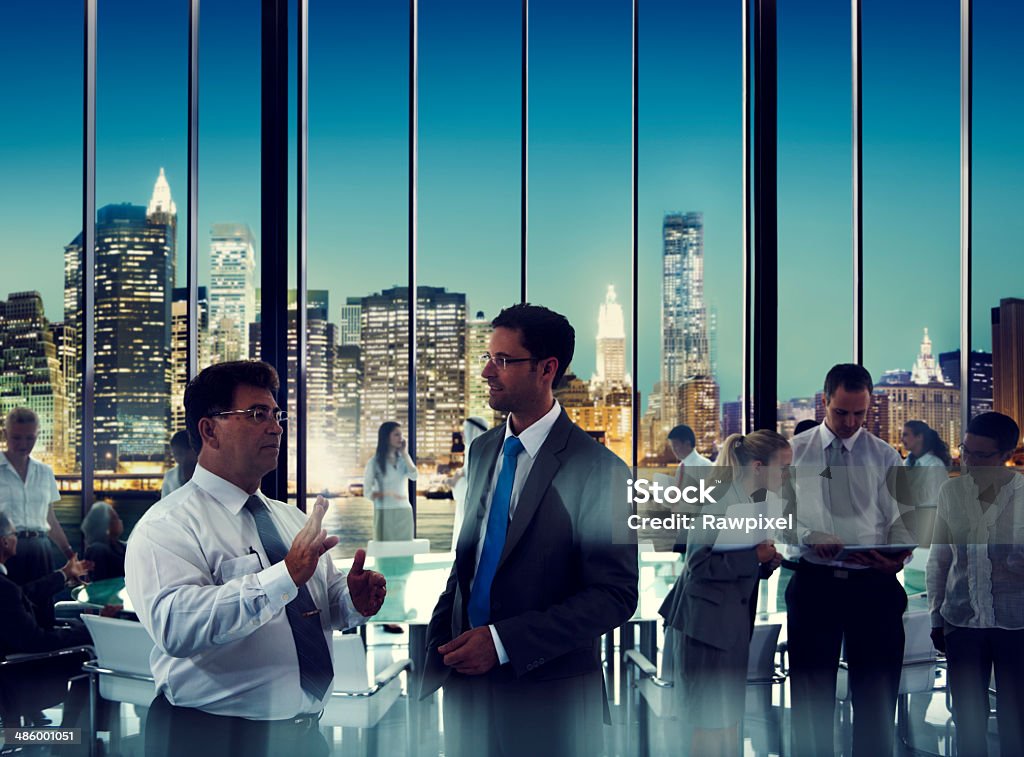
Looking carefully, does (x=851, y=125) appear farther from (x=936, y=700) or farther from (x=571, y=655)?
(x=571, y=655)

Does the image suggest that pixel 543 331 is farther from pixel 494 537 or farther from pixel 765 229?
pixel 765 229

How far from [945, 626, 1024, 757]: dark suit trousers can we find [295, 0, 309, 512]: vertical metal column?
3236mm

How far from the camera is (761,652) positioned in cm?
285

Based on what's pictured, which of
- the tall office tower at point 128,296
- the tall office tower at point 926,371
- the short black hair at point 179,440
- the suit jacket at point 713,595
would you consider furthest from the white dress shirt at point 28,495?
the tall office tower at point 926,371

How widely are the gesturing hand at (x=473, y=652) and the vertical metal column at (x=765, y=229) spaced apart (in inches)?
114

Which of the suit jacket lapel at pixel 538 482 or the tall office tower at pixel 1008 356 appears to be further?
the tall office tower at pixel 1008 356

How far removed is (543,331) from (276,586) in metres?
1.06

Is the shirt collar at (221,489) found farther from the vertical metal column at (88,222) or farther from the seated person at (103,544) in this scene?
the vertical metal column at (88,222)

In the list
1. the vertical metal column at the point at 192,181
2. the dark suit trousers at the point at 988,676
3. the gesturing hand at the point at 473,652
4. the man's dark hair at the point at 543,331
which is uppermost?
the vertical metal column at the point at 192,181

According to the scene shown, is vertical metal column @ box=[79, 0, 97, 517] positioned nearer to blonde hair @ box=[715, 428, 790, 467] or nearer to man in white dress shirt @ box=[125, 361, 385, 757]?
man in white dress shirt @ box=[125, 361, 385, 757]

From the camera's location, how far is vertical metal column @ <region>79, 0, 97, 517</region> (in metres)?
4.20

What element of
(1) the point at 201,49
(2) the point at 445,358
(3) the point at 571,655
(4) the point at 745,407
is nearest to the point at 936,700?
(4) the point at 745,407

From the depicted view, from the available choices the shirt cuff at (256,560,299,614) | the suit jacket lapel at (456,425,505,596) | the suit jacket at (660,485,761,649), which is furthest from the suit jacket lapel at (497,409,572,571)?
the suit jacket at (660,485,761,649)

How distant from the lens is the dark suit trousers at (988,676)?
302 cm
